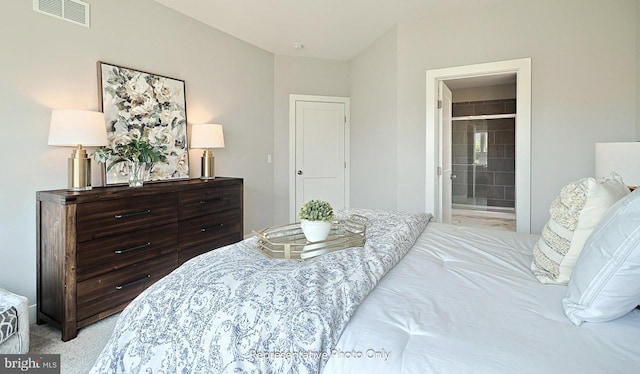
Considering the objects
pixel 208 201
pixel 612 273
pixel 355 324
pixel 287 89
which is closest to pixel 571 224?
pixel 612 273

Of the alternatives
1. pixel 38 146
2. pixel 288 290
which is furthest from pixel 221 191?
pixel 288 290

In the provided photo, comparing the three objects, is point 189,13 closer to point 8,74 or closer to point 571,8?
point 8,74

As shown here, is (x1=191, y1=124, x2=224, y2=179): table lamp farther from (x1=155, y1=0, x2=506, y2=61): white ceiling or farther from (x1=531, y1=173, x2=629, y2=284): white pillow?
(x1=531, y1=173, x2=629, y2=284): white pillow

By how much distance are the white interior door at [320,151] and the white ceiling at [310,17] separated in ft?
2.85

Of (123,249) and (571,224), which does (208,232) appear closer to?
(123,249)

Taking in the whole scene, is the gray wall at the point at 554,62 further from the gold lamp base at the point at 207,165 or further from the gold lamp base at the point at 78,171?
the gold lamp base at the point at 78,171

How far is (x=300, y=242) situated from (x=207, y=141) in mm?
2227

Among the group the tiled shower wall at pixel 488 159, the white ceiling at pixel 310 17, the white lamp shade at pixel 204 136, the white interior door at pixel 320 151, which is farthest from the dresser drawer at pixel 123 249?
the tiled shower wall at pixel 488 159

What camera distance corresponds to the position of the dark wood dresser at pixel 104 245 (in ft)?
6.82

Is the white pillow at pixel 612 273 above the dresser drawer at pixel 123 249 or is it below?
above

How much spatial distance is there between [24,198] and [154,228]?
2.70 feet

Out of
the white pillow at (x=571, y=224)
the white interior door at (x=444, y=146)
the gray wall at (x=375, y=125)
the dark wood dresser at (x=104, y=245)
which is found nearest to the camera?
the white pillow at (x=571, y=224)

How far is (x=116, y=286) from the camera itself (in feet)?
7.70

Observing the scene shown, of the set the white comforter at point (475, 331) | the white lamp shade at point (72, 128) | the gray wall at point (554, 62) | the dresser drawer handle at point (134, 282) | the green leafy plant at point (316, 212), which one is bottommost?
the dresser drawer handle at point (134, 282)
